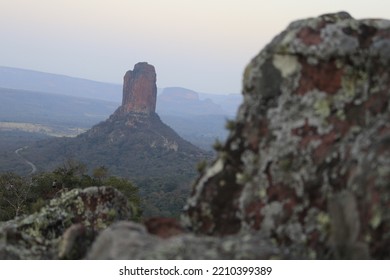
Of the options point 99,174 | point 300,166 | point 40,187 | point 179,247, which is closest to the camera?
point 179,247

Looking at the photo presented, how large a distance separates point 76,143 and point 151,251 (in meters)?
192

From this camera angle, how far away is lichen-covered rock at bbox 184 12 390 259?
23.3 ft

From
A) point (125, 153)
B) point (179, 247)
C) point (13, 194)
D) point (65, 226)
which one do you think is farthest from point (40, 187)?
point (125, 153)

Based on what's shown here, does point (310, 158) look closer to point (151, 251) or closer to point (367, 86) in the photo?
point (367, 86)

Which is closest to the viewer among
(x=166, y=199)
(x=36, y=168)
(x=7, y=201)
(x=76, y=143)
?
(x=7, y=201)

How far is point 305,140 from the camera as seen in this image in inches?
310

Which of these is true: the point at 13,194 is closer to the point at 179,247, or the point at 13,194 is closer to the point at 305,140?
the point at 179,247

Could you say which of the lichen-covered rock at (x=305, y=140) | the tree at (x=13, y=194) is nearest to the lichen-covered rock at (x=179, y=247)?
the lichen-covered rock at (x=305, y=140)

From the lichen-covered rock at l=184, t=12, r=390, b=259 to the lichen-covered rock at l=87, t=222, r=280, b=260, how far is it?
20.0 inches

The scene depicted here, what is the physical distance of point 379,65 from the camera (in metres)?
7.86

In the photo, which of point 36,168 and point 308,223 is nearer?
point 308,223

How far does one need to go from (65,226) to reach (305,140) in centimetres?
665

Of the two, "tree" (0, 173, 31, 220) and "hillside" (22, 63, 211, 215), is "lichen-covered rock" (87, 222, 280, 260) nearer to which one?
"tree" (0, 173, 31, 220)

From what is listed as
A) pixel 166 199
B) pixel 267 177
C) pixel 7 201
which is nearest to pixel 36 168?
pixel 166 199
